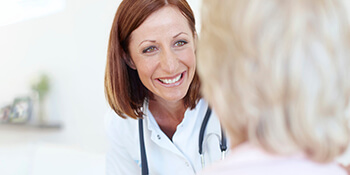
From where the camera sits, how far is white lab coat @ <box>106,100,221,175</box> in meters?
1.40

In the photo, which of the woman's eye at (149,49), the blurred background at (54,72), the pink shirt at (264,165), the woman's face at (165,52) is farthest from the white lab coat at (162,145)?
the blurred background at (54,72)

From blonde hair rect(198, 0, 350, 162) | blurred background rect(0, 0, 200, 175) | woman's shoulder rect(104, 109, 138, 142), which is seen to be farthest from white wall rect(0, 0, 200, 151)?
blonde hair rect(198, 0, 350, 162)

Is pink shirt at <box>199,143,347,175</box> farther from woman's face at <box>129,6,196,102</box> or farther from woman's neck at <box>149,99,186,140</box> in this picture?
woman's neck at <box>149,99,186,140</box>

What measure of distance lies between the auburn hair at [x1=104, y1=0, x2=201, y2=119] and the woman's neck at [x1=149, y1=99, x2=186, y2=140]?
0.03 metres

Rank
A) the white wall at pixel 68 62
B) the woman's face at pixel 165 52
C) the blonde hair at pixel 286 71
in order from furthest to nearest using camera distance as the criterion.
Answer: the white wall at pixel 68 62, the woman's face at pixel 165 52, the blonde hair at pixel 286 71

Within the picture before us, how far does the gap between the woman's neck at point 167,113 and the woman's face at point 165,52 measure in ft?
0.38

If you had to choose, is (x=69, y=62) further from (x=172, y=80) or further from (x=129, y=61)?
(x=172, y=80)

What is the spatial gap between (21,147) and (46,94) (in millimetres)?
631

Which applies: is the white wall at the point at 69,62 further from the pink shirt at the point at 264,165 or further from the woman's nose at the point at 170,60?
the pink shirt at the point at 264,165

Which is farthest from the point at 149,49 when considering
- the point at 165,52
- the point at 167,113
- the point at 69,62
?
the point at 69,62

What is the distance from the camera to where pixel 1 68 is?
336 cm

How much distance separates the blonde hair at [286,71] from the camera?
1.85 ft

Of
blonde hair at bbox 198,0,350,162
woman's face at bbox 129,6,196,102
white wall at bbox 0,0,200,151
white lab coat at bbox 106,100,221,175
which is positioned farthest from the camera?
white wall at bbox 0,0,200,151

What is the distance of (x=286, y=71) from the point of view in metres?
0.57
